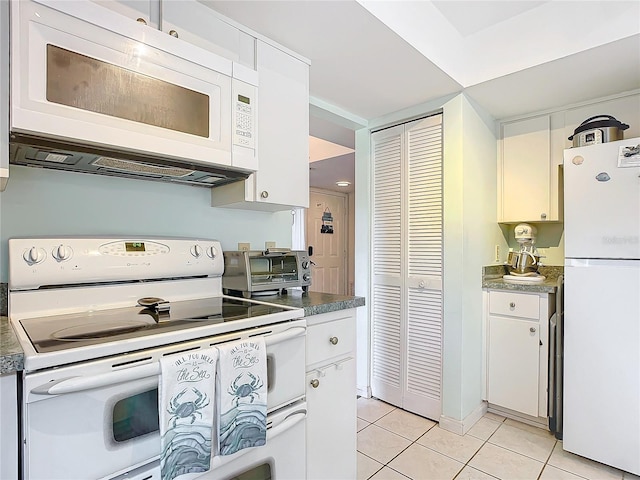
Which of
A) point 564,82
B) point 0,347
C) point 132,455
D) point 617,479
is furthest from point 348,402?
point 564,82

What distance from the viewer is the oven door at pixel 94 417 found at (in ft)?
2.71

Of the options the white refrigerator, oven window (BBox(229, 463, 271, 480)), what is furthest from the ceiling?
oven window (BBox(229, 463, 271, 480))

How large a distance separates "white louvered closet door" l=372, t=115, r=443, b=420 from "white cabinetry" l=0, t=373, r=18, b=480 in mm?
2255

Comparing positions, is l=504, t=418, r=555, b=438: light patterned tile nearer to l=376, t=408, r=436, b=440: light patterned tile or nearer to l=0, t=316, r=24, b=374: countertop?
l=376, t=408, r=436, b=440: light patterned tile

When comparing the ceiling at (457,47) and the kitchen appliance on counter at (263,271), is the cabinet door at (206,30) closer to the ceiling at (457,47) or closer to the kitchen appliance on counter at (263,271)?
the ceiling at (457,47)

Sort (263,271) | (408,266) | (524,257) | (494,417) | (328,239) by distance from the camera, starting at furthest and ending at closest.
Answer: (328,239) → (524,257) → (408,266) → (494,417) → (263,271)

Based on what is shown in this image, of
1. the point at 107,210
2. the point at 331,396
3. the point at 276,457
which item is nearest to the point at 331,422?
the point at 331,396

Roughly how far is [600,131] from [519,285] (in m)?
1.05

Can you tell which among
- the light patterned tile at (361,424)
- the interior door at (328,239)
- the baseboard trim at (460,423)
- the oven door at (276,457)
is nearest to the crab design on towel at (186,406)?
the oven door at (276,457)

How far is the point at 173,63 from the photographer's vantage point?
137cm

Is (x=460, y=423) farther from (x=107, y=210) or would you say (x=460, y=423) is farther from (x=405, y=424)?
(x=107, y=210)

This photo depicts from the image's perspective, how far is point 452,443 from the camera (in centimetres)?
221

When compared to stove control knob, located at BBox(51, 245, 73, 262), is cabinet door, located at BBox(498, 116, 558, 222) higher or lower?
higher

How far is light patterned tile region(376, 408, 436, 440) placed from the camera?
7.72ft
